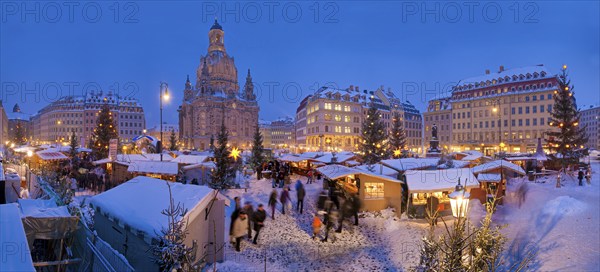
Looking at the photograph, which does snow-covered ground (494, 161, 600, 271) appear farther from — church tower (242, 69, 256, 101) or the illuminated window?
church tower (242, 69, 256, 101)

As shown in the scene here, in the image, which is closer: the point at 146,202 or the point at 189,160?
the point at 146,202

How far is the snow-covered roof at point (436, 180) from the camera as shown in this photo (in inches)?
719

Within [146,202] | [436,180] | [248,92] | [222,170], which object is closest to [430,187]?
[436,180]

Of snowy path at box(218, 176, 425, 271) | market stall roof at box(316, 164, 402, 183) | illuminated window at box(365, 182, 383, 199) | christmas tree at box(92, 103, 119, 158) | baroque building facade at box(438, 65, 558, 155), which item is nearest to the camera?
snowy path at box(218, 176, 425, 271)

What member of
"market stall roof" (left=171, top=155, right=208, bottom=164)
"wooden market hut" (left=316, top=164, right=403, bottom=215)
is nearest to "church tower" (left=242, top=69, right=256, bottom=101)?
"market stall roof" (left=171, top=155, right=208, bottom=164)

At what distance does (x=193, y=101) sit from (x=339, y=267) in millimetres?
103785

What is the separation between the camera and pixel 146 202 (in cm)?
1036

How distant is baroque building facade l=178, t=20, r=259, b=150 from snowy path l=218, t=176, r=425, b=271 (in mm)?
89275

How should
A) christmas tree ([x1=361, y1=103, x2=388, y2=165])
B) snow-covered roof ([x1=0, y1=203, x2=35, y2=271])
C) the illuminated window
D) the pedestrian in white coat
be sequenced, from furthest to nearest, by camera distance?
christmas tree ([x1=361, y1=103, x2=388, y2=165])
the illuminated window
the pedestrian in white coat
snow-covered roof ([x1=0, y1=203, x2=35, y2=271])

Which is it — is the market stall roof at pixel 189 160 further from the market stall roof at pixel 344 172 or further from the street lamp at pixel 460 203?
the street lamp at pixel 460 203

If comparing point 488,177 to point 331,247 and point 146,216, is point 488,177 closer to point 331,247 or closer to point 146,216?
point 331,247

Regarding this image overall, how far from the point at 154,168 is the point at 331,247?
1588 centimetres

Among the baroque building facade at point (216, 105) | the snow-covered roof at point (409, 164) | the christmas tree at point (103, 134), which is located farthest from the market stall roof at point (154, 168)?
the baroque building facade at point (216, 105)

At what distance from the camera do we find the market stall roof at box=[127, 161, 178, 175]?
2486cm
